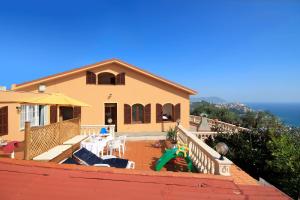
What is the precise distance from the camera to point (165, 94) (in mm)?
19734

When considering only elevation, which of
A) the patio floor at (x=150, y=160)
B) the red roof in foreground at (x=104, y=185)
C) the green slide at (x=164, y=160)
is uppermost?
the red roof in foreground at (x=104, y=185)

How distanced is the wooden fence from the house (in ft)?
26.9

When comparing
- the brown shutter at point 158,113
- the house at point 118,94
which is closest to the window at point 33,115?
the house at point 118,94

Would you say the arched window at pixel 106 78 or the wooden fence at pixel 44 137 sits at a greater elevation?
the arched window at pixel 106 78

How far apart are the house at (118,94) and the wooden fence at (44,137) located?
26.9 ft

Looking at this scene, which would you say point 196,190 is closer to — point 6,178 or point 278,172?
point 6,178

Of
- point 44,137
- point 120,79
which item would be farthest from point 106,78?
point 44,137

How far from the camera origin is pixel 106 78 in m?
20.3

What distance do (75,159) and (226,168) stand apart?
4.30m

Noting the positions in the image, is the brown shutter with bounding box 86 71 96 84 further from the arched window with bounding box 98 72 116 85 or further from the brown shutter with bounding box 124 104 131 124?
the brown shutter with bounding box 124 104 131 124

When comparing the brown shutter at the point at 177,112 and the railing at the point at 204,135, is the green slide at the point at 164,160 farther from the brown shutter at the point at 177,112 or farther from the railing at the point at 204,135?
the brown shutter at the point at 177,112

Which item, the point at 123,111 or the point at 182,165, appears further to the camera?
the point at 123,111

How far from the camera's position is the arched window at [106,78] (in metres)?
19.4

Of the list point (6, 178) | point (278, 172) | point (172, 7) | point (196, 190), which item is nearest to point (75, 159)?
point (6, 178)
